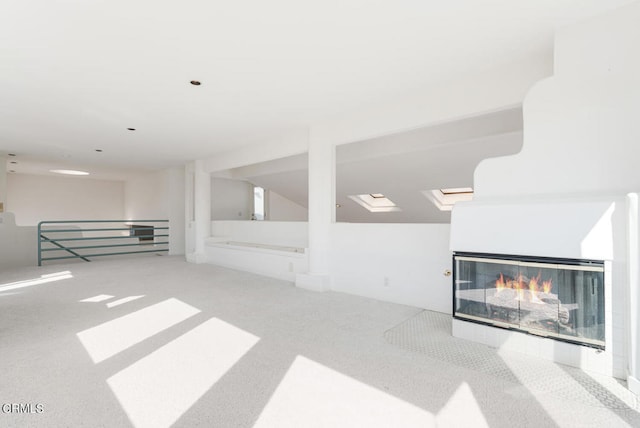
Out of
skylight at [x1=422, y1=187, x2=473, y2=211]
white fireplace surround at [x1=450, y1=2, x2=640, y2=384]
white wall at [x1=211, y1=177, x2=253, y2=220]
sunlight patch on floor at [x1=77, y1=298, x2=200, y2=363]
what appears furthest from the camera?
white wall at [x1=211, y1=177, x2=253, y2=220]

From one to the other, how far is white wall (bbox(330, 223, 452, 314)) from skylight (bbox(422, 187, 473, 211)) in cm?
250

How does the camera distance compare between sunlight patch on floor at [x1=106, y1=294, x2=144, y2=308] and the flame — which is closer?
the flame

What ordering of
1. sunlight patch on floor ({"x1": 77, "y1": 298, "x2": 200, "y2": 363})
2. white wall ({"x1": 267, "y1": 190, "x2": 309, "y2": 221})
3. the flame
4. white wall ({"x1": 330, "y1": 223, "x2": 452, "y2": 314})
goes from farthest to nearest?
white wall ({"x1": 267, "y1": 190, "x2": 309, "y2": 221}) → white wall ({"x1": 330, "y1": 223, "x2": 452, "y2": 314}) → sunlight patch on floor ({"x1": 77, "y1": 298, "x2": 200, "y2": 363}) → the flame

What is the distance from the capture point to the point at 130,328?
2770mm

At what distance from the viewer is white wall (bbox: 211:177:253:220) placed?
807 cm

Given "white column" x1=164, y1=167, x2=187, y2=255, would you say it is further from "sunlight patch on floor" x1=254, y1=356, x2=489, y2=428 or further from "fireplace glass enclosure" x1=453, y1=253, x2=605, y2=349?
"fireplace glass enclosure" x1=453, y1=253, x2=605, y2=349

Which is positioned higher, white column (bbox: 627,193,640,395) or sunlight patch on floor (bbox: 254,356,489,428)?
white column (bbox: 627,193,640,395)

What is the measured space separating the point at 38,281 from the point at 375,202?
6305 millimetres

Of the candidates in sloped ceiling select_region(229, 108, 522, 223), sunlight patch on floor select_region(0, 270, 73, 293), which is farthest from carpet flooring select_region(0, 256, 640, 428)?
sloped ceiling select_region(229, 108, 522, 223)

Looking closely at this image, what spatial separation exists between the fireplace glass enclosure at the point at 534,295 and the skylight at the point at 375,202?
176 inches

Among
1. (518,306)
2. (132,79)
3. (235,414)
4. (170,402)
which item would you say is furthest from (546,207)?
(132,79)

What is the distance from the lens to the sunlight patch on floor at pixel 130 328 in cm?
235

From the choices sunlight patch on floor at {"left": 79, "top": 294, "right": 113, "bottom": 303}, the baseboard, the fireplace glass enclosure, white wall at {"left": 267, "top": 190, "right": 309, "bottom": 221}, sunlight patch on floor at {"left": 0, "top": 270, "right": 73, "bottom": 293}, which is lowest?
sunlight patch on floor at {"left": 0, "top": 270, "right": 73, "bottom": 293}

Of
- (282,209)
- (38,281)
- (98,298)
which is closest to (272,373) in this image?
(98,298)
